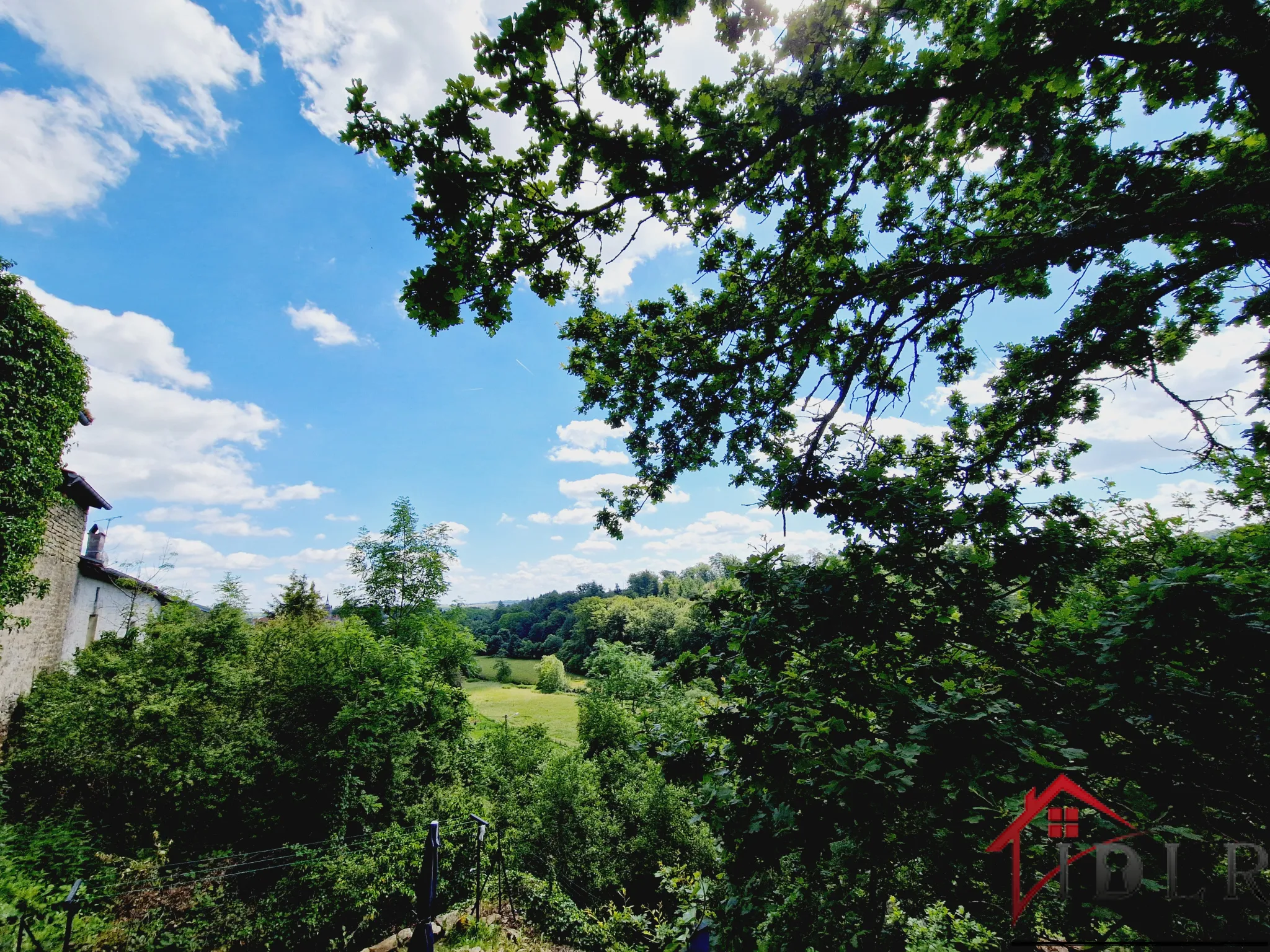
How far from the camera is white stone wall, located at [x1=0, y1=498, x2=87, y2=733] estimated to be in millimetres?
10486

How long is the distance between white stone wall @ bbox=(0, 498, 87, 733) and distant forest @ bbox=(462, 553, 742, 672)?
12609mm

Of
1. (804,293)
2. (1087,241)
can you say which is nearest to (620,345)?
(804,293)

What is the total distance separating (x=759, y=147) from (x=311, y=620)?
19092 mm

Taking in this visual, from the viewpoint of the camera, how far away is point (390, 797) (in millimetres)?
13016

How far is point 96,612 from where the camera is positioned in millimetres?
15031

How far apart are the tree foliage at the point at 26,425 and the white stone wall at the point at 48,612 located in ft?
6.11

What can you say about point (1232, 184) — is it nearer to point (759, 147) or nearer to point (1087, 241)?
point (1087, 241)

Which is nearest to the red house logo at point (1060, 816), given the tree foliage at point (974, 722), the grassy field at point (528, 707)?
the tree foliage at point (974, 722)

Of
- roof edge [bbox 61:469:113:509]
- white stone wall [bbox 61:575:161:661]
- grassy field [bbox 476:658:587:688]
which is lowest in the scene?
grassy field [bbox 476:658:587:688]

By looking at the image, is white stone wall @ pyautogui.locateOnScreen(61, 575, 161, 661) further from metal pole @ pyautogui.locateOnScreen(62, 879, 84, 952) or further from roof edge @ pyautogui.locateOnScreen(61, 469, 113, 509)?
metal pole @ pyautogui.locateOnScreen(62, 879, 84, 952)

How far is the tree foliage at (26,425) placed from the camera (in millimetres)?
8586

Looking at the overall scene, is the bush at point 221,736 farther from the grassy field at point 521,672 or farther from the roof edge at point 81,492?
the grassy field at point 521,672

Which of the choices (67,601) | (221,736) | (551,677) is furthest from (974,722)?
(551,677)

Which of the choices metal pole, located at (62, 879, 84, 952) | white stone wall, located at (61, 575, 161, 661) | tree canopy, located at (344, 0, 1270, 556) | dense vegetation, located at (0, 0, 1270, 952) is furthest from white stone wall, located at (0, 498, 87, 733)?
tree canopy, located at (344, 0, 1270, 556)
